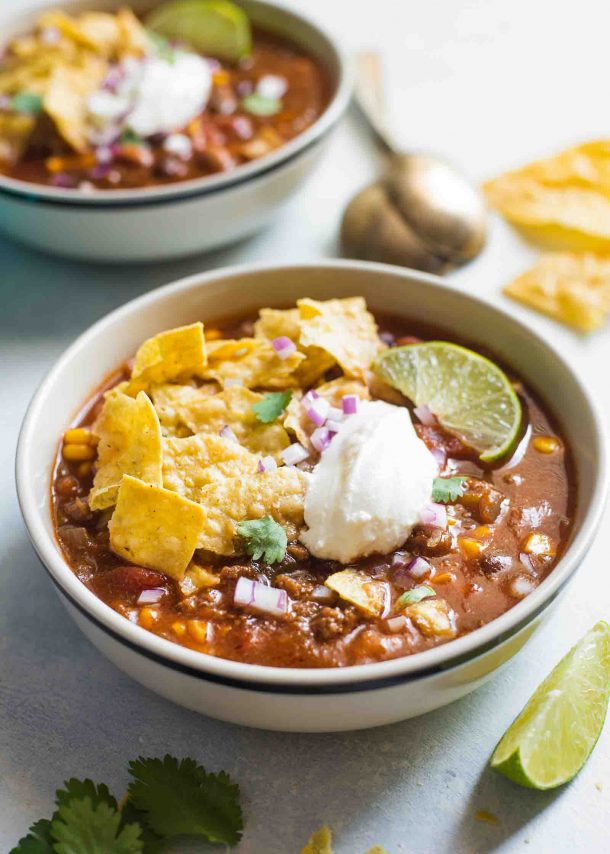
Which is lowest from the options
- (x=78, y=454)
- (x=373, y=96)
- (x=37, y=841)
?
(x=37, y=841)

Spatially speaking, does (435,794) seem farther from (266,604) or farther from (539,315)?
(539,315)

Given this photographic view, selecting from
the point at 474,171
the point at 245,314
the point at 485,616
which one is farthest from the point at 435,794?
the point at 474,171

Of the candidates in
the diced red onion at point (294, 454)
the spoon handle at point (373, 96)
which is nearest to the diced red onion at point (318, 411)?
the diced red onion at point (294, 454)

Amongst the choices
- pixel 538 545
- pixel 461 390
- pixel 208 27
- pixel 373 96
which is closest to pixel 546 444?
pixel 461 390

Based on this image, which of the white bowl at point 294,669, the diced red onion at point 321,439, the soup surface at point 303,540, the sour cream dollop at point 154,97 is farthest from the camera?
the sour cream dollop at point 154,97

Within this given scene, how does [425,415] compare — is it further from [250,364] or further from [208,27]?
[208,27]

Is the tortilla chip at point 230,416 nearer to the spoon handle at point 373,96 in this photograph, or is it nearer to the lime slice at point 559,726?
the lime slice at point 559,726
